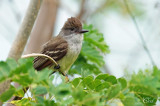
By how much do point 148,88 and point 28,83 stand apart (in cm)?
78

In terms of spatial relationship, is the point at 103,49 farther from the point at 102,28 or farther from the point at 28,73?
the point at 102,28

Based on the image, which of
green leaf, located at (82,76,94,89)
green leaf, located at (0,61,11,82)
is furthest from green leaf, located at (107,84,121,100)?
green leaf, located at (0,61,11,82)

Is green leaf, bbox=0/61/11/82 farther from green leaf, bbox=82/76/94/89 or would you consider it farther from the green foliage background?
green leaf, bbox=82/76/94/89

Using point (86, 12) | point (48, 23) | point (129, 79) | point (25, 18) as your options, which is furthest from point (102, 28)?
point (129, 79)

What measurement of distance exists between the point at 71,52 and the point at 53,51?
0.40 m

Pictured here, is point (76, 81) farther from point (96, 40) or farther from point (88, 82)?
point (96, 40)

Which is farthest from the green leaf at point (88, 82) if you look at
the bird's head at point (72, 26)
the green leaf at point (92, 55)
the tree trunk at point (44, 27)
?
the tree trunk at point (44, 27)

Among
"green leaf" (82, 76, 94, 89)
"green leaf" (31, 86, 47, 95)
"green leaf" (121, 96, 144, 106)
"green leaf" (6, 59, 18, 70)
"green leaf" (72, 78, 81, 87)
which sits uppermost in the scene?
"green leaf" (6, 59, 18, 70)

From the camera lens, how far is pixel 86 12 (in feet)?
28.9

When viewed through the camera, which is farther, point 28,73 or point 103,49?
point 103,49

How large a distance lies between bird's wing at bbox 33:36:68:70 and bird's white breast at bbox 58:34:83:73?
0.25 feet

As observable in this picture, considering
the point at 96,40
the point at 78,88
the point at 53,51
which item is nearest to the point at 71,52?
the point at 53,51

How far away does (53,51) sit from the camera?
525 centimetres

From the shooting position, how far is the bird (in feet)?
15.7
